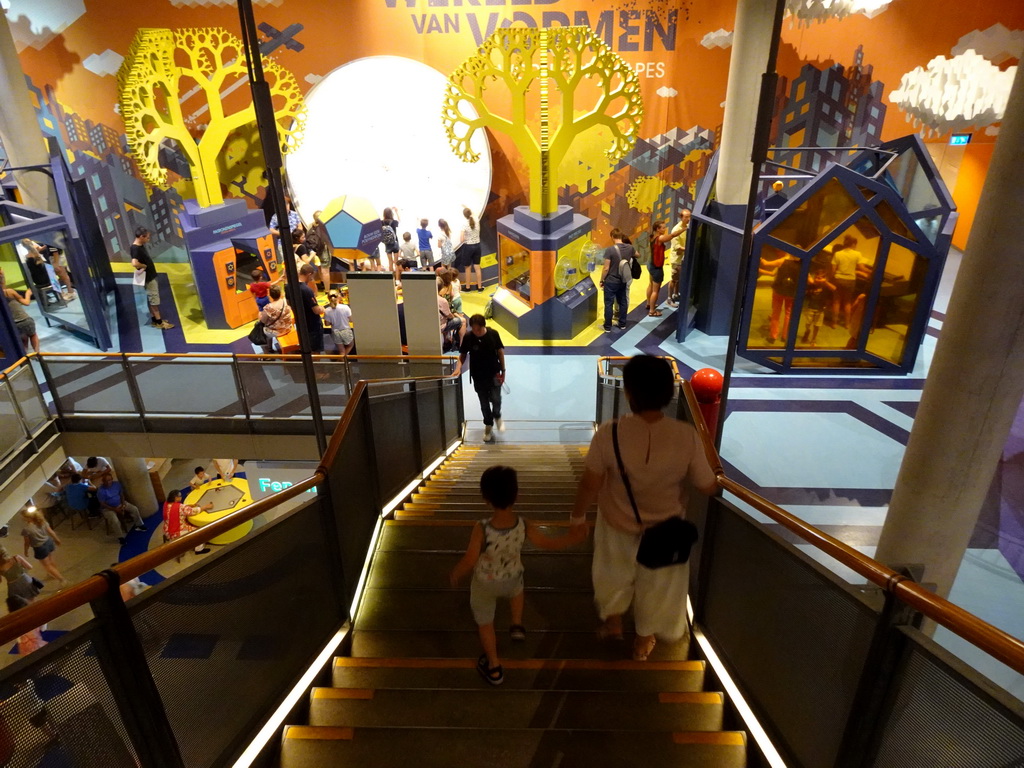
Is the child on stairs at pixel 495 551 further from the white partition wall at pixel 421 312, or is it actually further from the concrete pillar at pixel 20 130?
the concrete pillar at pixel 20 130

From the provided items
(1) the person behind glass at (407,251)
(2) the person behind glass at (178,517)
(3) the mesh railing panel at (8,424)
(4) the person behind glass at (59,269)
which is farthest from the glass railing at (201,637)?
(4) the person behind glass at (59,269)

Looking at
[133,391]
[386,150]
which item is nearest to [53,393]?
[133,391]

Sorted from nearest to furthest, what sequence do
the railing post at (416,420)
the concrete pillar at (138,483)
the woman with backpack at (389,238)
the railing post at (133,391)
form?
the railing post at (416,420) < the railing post at (133,391) < the concrete pillar at (138,483) < the woman with backpack at (389,238)

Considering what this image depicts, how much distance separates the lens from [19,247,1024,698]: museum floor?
6449 mm

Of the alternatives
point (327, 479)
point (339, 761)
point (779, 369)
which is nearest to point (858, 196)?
point (779, 369)

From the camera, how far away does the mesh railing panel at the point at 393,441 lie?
4.88m

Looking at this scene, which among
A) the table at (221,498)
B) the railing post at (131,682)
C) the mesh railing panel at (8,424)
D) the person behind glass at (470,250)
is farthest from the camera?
the person behind glass at (470,250)

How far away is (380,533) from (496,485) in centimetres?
200

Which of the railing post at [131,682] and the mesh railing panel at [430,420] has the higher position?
the railing post at [131,682]

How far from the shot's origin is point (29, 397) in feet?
25.2

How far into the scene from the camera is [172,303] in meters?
13.9

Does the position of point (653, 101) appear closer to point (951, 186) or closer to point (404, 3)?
point (404, 3)

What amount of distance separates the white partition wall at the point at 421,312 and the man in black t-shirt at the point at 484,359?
794 millimetres

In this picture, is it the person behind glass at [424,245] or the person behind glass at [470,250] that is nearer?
the person behind glass at [424,245]
